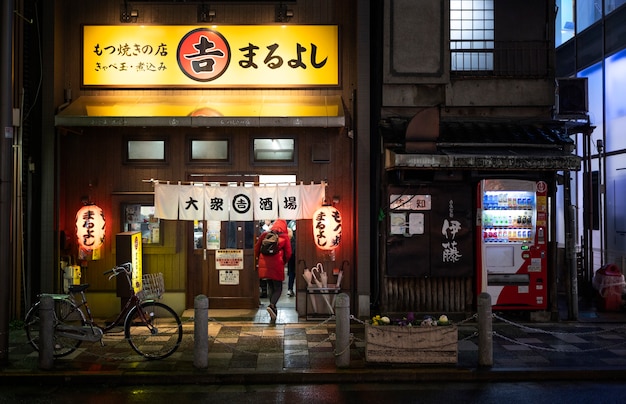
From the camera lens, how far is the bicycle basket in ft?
35.7

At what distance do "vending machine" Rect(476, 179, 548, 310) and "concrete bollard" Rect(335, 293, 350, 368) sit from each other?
4.76 meters

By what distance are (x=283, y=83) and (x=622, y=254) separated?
416 inches

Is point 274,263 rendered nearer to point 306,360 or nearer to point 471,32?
point 306,360

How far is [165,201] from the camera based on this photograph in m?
13.1

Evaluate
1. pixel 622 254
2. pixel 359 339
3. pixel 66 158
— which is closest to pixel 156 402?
pixel 359 339

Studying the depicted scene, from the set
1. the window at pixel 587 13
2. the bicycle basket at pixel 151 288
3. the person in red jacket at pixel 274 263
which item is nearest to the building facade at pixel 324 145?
the person in red jacket at pixel 274 263

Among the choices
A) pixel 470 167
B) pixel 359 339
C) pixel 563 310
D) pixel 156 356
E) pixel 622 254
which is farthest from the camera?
pixel 622 254

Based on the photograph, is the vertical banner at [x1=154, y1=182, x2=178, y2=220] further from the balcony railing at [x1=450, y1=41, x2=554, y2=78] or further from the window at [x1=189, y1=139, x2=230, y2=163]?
the balcony railing at [x1=450, y1=41, x2=554, y2=78]

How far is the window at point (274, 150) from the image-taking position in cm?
1405

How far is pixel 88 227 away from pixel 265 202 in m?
3.94

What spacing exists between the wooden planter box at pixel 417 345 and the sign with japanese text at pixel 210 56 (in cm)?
656

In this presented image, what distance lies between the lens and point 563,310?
14.6m

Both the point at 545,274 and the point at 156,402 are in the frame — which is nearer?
the point at 156,402

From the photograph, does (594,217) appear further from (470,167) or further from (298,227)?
(298,227)
